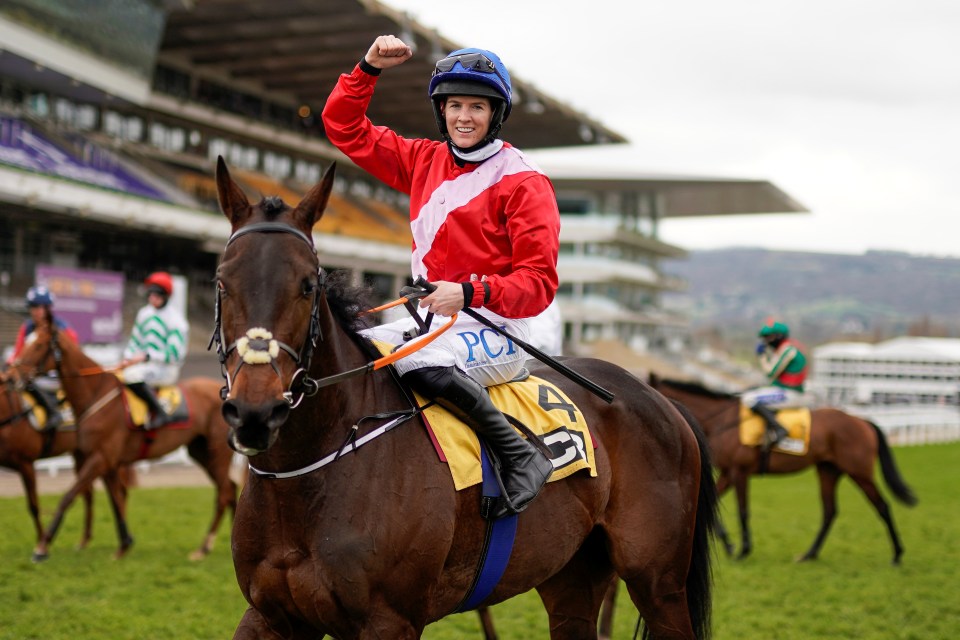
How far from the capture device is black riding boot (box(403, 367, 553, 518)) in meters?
2.76

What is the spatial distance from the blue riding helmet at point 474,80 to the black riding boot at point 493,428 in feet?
2.61

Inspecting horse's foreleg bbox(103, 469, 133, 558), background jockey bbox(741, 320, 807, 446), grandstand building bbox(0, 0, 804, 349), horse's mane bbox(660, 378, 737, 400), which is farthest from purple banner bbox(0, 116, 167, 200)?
background jockey bbox(741, 320, 807, 446)

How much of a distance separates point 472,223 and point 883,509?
7.57m

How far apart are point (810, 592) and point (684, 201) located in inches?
2102

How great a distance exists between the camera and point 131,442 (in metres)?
7.84

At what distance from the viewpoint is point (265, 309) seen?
217 centimetres

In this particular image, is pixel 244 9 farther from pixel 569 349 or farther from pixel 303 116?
pixel 569 349

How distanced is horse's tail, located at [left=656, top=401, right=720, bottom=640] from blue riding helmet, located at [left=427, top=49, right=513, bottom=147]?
1.64 meters

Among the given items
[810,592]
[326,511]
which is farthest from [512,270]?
[810,592]

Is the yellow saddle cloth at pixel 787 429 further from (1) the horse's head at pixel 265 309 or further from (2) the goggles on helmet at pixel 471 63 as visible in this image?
(1) the horse's head at pixel 265 309

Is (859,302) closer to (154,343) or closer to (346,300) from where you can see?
(154,343)

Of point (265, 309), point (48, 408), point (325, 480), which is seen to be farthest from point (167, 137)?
point (265, 309)

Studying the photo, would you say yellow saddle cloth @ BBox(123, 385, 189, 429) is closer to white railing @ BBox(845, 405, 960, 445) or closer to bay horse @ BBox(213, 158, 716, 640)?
bay horse @ BBox(213, 158, 716, 640)

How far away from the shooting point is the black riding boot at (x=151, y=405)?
7.80 meters
